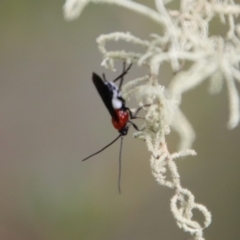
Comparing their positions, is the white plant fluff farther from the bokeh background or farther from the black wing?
the bokeh background

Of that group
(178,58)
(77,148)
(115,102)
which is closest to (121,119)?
(115,102)

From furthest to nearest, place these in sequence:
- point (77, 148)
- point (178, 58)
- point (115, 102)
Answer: point (77, 148) → point (115, 102) → point (178, 58)

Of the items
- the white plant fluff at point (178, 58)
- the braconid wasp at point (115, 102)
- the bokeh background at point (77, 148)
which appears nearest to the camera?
the white plant fluff at point (178, 58)

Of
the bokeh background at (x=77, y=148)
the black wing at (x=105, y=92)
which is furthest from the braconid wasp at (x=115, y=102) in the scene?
the bokeh background at (x=77, y=148)

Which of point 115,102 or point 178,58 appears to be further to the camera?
point 115,102

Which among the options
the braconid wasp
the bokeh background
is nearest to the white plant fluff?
the braconid wasp

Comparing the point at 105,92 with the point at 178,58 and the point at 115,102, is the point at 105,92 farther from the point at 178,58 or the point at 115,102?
the point at 178,58

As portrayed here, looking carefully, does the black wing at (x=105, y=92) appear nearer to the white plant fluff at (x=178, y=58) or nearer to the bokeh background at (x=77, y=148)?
the white plant fluff at (x=178, y=58)
